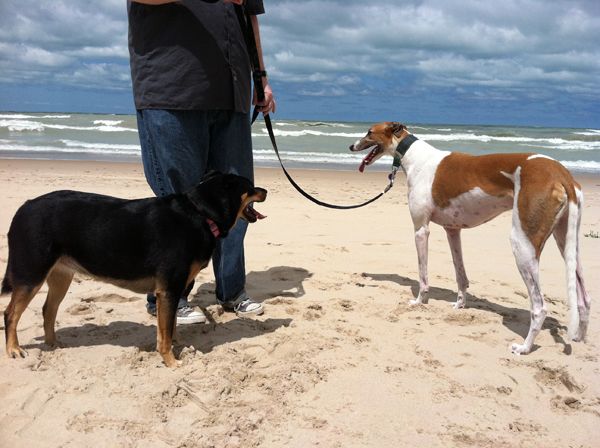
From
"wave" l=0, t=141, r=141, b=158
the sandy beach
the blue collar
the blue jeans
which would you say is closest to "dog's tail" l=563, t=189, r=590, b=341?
the sandy beach

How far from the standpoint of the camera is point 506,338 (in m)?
4.05

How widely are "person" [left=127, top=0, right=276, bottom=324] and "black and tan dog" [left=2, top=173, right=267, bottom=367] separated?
0.48m

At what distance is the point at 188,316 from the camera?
13.4 feet

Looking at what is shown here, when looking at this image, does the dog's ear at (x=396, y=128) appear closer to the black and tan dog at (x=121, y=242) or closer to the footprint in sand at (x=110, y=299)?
the black and tan dog at (x=121, y=242)

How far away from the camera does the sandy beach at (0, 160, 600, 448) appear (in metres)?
2.68

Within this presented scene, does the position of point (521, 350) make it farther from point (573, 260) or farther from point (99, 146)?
point (99, 146)

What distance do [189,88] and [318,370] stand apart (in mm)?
2069

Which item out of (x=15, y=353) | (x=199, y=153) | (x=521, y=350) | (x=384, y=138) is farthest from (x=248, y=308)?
(x=384, y=138)

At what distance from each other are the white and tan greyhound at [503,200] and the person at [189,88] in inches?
64.3

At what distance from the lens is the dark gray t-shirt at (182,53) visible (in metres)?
3.60

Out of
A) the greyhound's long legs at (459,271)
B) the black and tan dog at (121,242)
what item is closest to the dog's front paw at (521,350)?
the greyhound's long legs at (459,271)

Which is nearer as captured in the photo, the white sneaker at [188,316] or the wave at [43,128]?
the white sneaker at [188,316]

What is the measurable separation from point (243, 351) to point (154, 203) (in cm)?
115

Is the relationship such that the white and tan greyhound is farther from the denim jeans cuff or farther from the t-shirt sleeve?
the t-shirt sleeve
